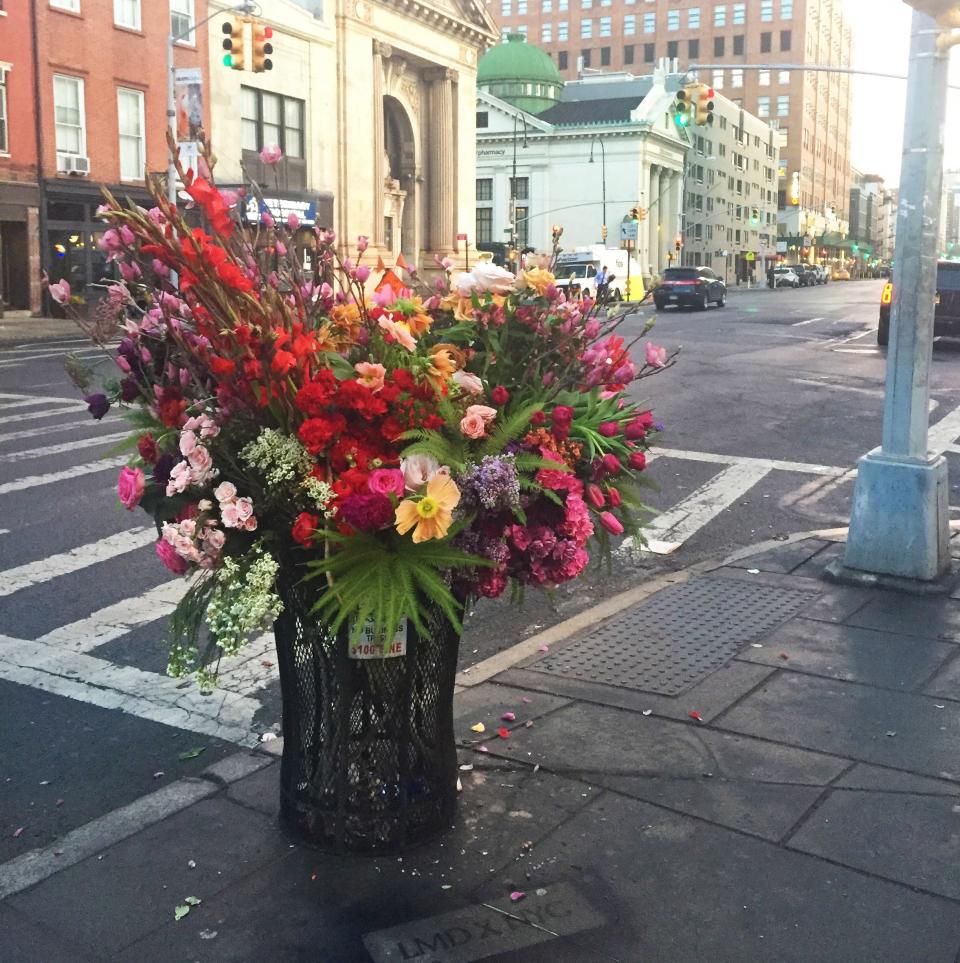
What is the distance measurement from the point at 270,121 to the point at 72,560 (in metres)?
37.3

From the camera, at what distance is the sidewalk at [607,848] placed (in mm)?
3172

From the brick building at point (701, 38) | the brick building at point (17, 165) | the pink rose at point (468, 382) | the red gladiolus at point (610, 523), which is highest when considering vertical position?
the brick building at point (701, 38)

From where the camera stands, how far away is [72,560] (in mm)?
7441

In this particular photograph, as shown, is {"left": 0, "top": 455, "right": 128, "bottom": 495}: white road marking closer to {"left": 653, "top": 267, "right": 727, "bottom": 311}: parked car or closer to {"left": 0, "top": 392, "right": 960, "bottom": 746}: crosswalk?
{"left": 0, "top": 392, "right": 960, "bottom": 746}: crosswalk

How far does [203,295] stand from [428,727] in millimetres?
1501

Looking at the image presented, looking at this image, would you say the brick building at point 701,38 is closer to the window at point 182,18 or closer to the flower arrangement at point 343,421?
the window at point 182,18

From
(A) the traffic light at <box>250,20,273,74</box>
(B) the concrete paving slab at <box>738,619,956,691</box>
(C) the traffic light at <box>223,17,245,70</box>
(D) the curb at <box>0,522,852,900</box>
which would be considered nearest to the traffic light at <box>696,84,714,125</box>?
(A) the traffic light at <box>250,20,273,74</box>

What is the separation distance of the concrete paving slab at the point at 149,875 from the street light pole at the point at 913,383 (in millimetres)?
4206

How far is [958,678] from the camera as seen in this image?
16.9 feet

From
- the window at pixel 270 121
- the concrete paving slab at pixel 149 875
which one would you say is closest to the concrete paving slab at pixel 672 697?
the concrete paving slab at pixel 149 875

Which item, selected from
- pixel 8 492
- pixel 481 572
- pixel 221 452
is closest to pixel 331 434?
pixel 221 452

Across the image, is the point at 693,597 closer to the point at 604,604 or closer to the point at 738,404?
the point at 604,604

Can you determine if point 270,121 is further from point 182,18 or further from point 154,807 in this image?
point 154,807

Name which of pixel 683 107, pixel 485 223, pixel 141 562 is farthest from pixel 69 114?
pixel 485 223
